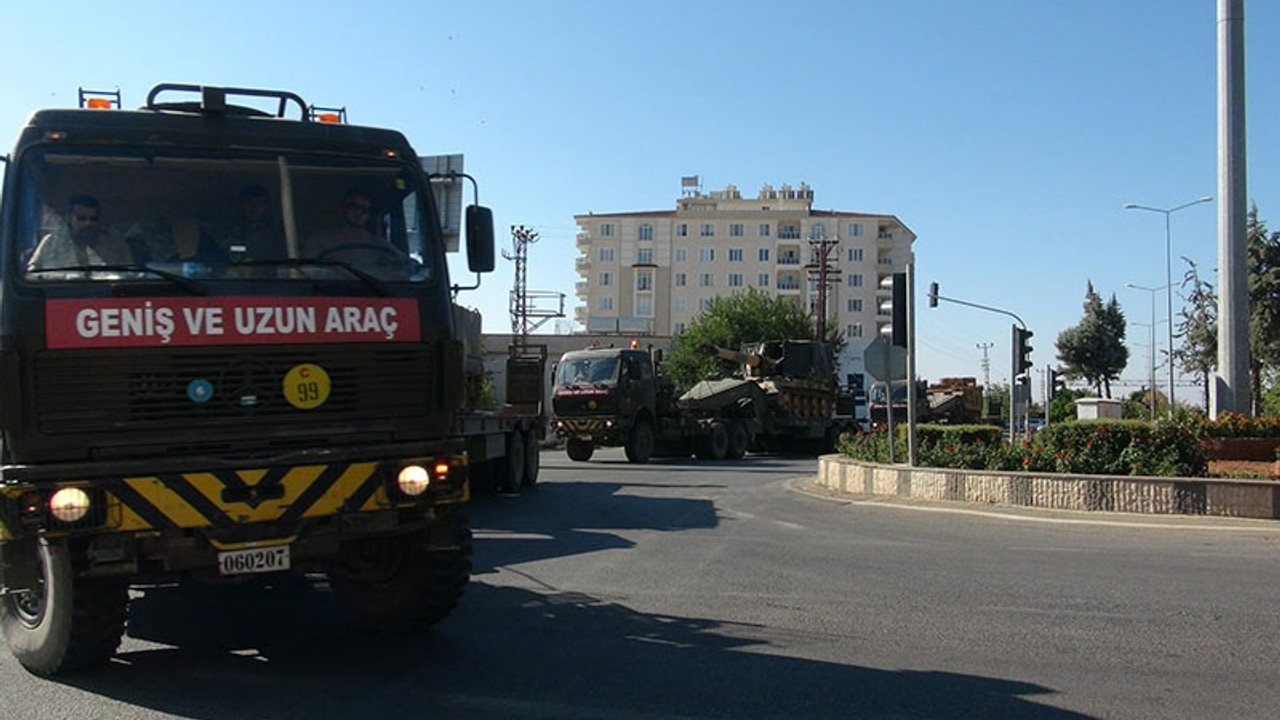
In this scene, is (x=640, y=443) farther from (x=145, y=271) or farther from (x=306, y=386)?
(x=145, y=271)

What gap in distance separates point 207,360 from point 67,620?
1573mm

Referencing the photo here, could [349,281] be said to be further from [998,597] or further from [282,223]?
[998,597]

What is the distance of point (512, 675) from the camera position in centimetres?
630

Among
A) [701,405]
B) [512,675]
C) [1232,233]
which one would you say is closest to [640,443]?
[701,405]

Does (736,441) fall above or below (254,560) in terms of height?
below

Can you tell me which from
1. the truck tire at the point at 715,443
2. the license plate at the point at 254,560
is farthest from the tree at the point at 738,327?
the license plate at the point at 254,560

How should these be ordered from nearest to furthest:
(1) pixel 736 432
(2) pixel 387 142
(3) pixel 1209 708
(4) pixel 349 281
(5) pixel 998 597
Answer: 1. (3) pixel 1209 708
2. (4) pixel 349 281
3. (2) pixel 387 142
4. (5) pixel 998 597
5. (1) pixel 736 432

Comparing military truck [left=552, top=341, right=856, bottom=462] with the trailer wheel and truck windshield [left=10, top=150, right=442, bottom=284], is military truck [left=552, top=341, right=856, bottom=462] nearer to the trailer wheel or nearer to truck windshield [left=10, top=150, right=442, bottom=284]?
the trailer wheel

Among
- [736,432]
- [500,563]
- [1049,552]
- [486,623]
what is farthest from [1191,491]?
[736,432]

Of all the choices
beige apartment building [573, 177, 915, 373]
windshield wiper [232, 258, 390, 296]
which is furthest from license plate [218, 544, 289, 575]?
beige apartment building [573, 177, 915, 373]

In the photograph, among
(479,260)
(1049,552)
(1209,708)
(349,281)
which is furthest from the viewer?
(1049,552)

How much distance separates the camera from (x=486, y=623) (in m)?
7.73

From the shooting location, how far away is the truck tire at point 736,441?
30.0 meters

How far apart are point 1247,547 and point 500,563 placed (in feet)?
24.2
